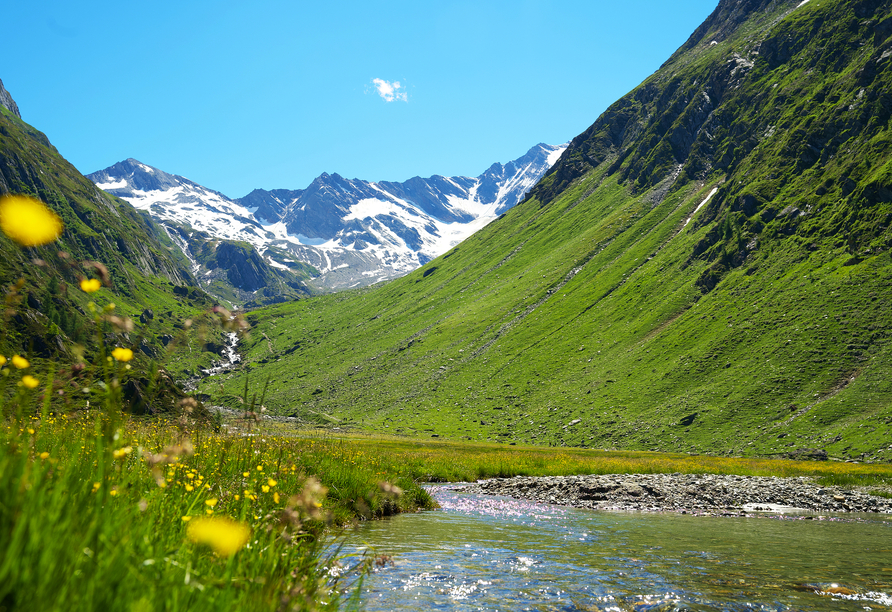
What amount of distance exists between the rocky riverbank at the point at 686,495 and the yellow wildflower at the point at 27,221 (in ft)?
88.0

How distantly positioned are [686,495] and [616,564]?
1859cm

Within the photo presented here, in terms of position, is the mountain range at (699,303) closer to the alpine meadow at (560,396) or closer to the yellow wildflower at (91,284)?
the alpine meadow at (560,396)

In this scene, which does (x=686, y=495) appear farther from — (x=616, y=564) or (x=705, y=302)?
(x=705, y=302)

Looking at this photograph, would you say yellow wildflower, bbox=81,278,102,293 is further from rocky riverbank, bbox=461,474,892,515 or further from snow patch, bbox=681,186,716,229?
snow patch, bbox=681,186,716,229

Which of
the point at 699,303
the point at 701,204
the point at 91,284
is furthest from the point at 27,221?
the point at 701,204

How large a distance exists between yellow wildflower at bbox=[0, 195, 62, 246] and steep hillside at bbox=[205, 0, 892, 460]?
7022 cm

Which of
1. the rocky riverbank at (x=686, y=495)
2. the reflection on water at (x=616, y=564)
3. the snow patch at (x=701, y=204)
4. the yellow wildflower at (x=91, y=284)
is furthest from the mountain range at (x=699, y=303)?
the yellow wildflower at (x=91, y=284)

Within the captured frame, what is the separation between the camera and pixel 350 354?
17600 centimetres

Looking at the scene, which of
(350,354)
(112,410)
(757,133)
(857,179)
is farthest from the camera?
(350,354)

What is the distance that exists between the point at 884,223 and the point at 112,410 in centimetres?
10642

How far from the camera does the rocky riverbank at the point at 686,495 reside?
27.0m

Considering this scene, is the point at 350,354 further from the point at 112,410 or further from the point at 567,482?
the point at 112,410

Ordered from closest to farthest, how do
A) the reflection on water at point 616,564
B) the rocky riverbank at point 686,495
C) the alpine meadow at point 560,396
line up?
1. the alpine meadow at point 560,396
2. the reflection on water at point 616,564
3. the rocky riverbank at point 686,495

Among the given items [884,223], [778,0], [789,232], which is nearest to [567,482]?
[884,223]
